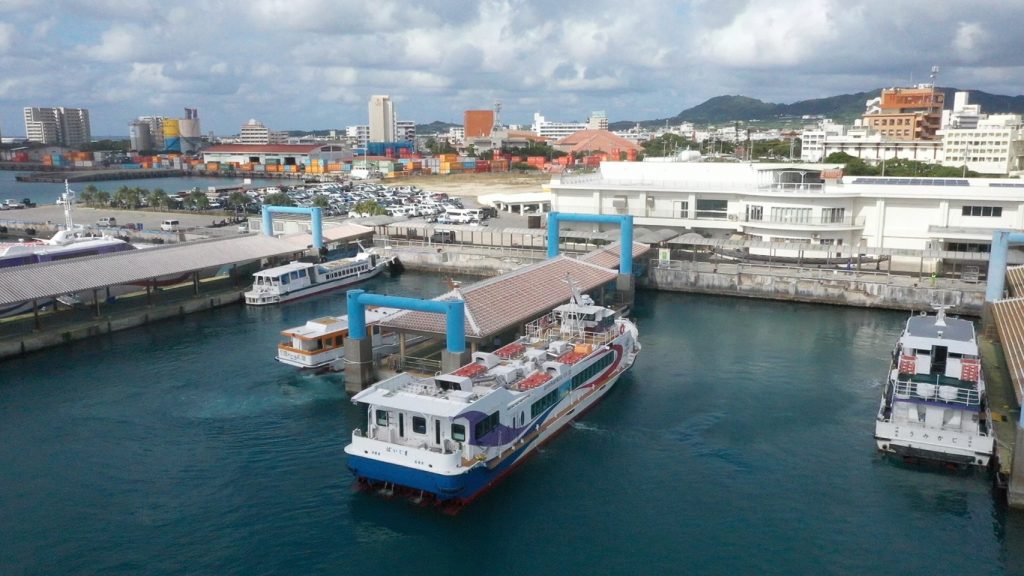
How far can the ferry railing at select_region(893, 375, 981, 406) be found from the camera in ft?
64.5

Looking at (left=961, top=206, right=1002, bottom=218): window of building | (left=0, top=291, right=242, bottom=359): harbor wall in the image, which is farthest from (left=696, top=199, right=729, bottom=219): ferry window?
(left=0, top=291, right=242, bottom=359): harbor wall

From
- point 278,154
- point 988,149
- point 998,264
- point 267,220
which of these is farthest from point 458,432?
point 278,154

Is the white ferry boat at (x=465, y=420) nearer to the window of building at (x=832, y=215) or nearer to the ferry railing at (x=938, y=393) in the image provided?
the ferry railing at (x=938, y=393)

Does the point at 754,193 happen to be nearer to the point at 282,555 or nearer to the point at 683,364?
the point at 683,364

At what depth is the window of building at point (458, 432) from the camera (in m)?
18.1

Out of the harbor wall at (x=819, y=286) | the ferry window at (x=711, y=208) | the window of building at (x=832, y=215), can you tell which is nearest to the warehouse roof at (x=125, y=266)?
the harbor wall at (x=819, y=286)

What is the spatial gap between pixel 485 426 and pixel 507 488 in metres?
2.03

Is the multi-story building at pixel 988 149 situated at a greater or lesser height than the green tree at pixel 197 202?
greater

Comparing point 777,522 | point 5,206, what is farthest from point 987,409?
point 5,206

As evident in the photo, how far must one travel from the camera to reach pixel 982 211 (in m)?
41.5

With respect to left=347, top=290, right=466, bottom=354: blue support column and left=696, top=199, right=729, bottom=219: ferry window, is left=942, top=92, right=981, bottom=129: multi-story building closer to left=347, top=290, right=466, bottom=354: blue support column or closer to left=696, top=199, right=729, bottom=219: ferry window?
left=696, top=199, right=729, bottom=219: ferry window

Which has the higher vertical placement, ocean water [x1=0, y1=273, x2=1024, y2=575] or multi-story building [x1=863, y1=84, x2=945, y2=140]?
multi-story building [x1=863, y1=84, x2=945, y2=140]

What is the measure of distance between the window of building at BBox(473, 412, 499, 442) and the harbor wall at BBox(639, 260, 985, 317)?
2544cm

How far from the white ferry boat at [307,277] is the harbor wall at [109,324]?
72.7 inches
